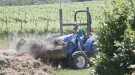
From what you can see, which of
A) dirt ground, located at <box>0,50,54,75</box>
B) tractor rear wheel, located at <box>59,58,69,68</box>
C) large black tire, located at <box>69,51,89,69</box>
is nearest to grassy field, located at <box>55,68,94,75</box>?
large black tire, located at <box>69,51,89,69</box>

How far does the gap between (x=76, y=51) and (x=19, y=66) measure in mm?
4121

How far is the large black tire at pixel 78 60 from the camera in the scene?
13.9m

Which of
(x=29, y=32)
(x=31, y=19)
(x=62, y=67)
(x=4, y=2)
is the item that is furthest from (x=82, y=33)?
(x=4, y=2)

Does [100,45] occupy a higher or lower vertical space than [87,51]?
higher

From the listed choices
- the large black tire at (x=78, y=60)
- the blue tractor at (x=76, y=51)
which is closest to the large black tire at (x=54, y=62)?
the blue tractor at (x=76, y=51)

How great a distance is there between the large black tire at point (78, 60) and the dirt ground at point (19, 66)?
259cm

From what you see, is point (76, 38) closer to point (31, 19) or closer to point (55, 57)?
point (55, 57)

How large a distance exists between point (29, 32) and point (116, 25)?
21515mm

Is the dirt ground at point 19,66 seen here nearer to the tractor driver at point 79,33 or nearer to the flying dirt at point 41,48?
the flying dirt at point 41,48

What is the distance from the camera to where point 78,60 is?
1422cm

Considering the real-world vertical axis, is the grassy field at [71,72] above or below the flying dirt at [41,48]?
below

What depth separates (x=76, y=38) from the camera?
1400cm

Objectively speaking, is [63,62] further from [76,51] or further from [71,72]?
[71,72]

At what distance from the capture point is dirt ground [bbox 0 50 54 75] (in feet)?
33.3
